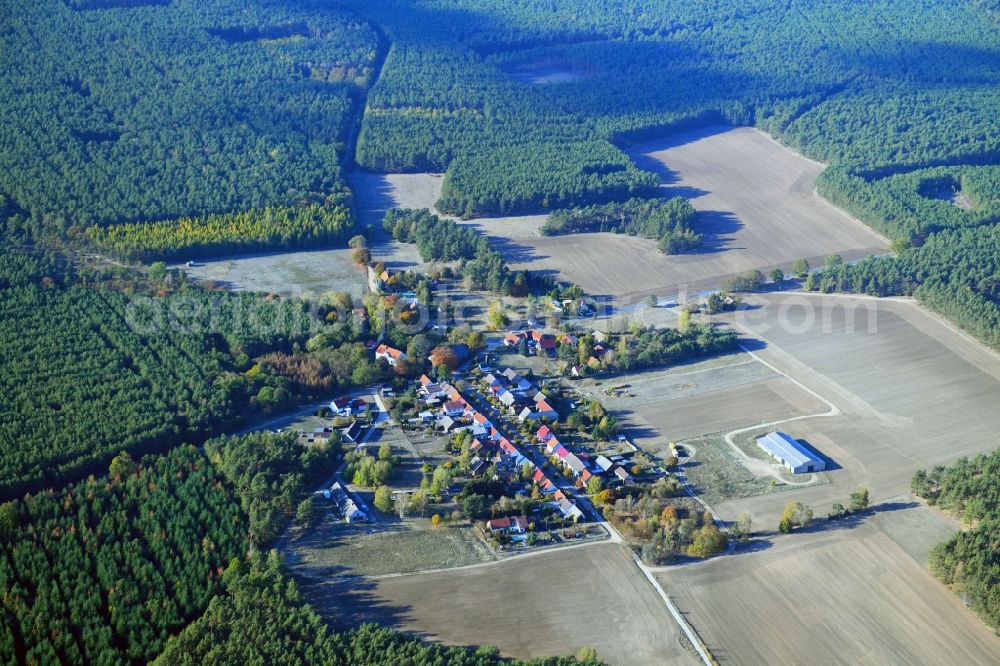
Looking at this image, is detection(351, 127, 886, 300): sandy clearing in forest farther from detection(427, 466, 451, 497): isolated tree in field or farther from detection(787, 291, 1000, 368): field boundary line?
detection(427, 466, 451, 497): isolated tree in field

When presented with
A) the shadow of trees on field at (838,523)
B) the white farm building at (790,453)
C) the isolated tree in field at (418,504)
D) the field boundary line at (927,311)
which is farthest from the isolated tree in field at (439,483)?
the field boundary line at (927,311)

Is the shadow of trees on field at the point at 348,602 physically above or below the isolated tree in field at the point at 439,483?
below

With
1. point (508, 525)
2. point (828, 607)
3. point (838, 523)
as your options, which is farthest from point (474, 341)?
point (828, 607)

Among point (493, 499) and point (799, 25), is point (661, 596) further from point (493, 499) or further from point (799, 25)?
point (799, 25)

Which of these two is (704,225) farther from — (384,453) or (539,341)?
(384,453)

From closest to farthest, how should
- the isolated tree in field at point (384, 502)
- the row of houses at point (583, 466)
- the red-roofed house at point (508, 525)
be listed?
the red-roofed house at point (508, 525) < the isolated tree in field at point (384, 502) < the row of houses at point (583, 466)

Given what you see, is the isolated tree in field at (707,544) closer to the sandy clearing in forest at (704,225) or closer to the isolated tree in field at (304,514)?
the isolated tree in field at (304,514)

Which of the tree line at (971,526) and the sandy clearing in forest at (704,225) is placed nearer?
the tree line at (971,526)

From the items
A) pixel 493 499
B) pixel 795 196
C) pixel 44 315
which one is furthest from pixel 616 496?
pixel 795 196
